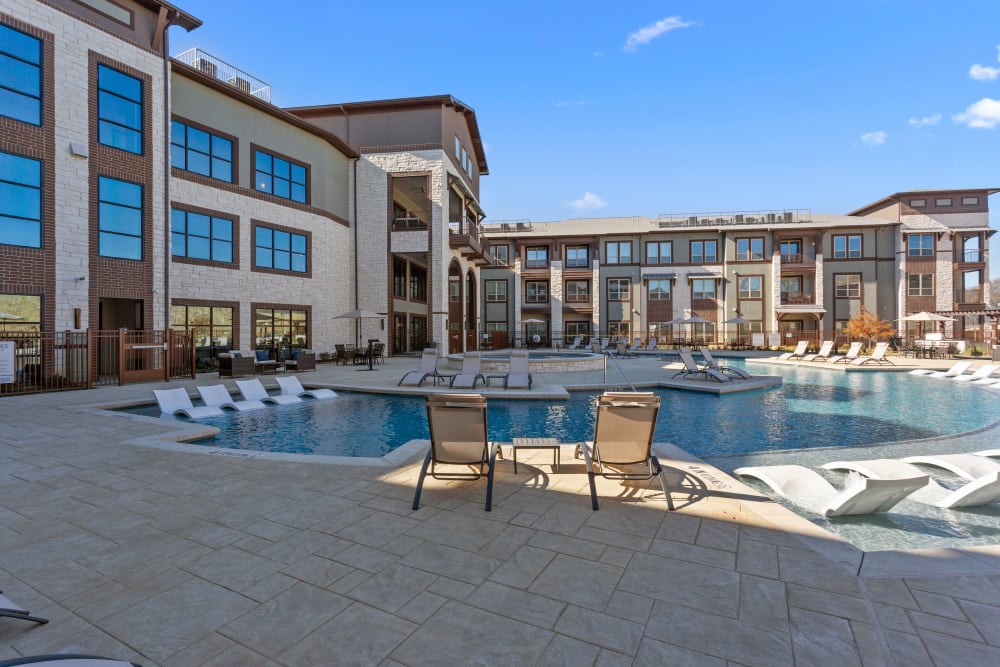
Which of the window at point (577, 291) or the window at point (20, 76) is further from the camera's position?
the window at point (577, 291)

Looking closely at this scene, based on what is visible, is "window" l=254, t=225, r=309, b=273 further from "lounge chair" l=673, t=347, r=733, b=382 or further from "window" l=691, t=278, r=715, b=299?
"window" l=691, t=278, r=715, b=299

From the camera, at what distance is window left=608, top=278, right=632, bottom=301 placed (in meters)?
37.6

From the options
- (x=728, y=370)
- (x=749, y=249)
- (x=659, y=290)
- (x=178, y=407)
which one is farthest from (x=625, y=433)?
(x=749, y=249)

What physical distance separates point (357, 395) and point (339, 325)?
11760mm

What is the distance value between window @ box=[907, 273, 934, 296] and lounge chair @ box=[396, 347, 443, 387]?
38383 millimetres

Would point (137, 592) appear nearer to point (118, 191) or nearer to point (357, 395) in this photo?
point (357, 395)

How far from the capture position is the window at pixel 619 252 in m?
37.7

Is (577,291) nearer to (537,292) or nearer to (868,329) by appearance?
(537,292)

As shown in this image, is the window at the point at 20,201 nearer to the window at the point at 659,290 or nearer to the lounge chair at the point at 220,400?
the lounge chair at the point at 220,400

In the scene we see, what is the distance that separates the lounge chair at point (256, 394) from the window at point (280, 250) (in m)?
10.9

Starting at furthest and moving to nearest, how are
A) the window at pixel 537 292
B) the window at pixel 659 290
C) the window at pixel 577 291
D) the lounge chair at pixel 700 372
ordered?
the window at pixel 537 292, the window at pixel 577 291, the window at pixel 659 290, the lounge chair at pixel 700 372

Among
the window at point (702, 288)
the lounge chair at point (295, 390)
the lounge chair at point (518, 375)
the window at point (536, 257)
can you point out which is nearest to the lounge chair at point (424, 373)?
the lounge chair at point (295, 390)

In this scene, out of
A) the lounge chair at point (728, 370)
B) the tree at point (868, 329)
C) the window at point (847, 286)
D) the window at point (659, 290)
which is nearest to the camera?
the lounge chair at point (728, 370)

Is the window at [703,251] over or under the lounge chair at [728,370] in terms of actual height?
over
